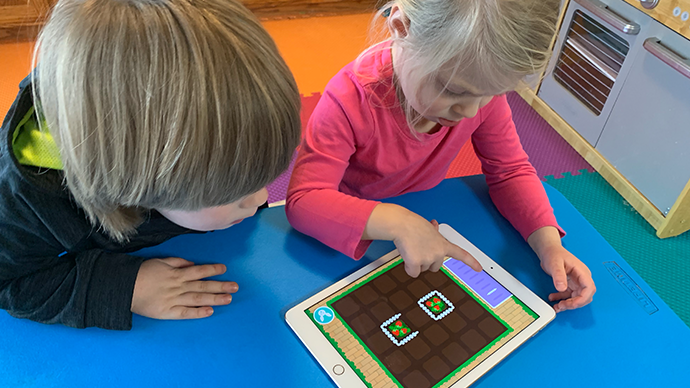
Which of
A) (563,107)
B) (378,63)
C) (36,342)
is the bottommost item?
(563,107)

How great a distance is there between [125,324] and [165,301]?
0.16 feet

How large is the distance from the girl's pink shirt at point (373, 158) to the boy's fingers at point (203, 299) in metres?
0.15

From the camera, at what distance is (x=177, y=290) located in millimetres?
558

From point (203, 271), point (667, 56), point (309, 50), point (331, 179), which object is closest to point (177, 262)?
point (203, 271)

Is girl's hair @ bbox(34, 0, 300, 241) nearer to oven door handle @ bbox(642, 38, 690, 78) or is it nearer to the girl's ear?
the girl's ear

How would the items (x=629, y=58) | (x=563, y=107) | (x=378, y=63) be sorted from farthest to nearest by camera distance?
1. (x=563, y=107)
2. (x=629, y=58)
3. (x=378, y=63)

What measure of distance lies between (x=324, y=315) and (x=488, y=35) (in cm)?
40

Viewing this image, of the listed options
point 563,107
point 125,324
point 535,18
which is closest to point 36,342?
point 125,324

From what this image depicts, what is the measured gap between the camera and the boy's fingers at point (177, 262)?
A: 590mm

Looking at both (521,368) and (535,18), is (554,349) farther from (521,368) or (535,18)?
(535,18)

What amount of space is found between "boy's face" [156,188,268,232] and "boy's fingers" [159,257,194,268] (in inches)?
3.6

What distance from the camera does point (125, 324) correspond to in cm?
53

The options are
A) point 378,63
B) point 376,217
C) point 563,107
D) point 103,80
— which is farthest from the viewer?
point 563,107

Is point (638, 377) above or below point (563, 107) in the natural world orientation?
above
